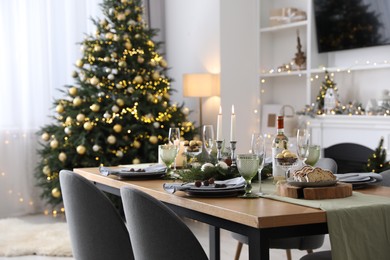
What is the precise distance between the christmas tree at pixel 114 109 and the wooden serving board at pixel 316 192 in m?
3.40

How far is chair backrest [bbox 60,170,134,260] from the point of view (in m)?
2.59

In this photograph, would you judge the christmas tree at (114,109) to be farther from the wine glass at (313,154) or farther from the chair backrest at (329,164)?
the wine glass at (313,154)

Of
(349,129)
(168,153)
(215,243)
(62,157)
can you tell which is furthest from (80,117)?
(168,153)

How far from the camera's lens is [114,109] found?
18.2ft

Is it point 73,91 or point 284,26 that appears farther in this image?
point 284,26

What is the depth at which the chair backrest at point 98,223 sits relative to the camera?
102 inches

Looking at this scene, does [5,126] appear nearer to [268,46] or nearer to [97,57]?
[97,57]

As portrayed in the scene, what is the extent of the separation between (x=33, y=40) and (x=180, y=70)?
1.53 meters

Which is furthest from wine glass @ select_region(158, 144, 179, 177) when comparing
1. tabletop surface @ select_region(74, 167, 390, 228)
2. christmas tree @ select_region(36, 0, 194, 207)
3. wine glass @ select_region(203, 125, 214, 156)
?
christmas tree @ select_region(36, 0, 194, 207)

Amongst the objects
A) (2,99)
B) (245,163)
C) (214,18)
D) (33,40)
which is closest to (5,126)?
(2,99)

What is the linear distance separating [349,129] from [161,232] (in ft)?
12.8

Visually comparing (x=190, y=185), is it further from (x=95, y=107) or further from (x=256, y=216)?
(x=95, y=107)

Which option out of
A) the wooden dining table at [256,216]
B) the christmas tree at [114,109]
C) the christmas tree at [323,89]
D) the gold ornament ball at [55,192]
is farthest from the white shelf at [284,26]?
the wooden dining table at [256,216]

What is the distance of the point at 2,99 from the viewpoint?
20.5ft
